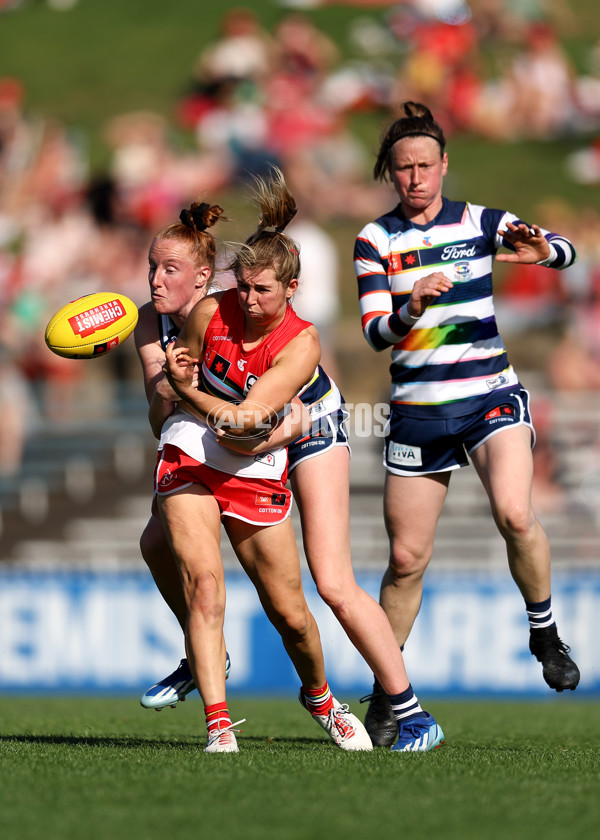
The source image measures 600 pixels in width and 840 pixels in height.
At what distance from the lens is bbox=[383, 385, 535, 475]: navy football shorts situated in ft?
18.0

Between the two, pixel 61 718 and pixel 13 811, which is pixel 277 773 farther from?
pixel 61 718

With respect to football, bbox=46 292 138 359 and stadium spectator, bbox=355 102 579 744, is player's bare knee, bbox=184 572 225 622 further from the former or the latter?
stadium spectator, bbox=355 102 579 744

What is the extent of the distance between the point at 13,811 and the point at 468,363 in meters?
2.93

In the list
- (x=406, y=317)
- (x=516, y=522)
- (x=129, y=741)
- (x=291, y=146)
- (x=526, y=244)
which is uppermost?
(x=291, y=146)

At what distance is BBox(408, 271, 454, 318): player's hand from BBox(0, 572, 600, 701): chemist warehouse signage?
20.8ft

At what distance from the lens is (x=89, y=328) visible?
16.7 ft

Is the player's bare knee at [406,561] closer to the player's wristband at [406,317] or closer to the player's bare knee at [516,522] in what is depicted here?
the player's bare knee at [516,522]

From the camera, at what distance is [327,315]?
13.5 meters

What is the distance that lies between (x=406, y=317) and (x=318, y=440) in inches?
26.2

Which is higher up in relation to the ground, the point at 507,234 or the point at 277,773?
the point at 507,234

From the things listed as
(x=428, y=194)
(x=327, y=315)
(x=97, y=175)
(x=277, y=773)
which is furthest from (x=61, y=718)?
(x=97, y=175)

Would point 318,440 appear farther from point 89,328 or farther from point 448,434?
point 89,328

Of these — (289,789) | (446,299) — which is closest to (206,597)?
(289,789)

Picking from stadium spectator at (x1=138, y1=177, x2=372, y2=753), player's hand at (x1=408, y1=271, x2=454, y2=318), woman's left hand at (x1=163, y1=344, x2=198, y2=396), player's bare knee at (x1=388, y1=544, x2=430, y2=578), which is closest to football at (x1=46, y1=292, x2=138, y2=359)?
stadium spectator at (x1=138, y1=177, x2=372, y2=753)
